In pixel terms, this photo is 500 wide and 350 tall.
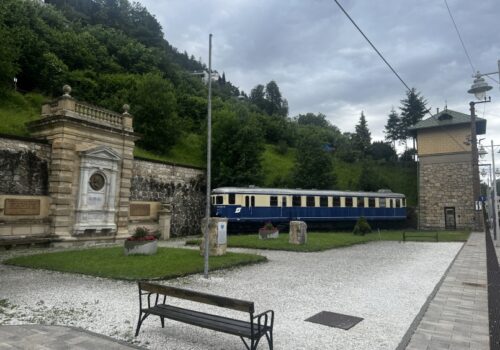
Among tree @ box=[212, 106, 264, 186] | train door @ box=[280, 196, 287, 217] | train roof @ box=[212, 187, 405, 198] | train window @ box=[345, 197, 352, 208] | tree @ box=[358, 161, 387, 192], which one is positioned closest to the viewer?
train roof @ box=[212, 187, 405, 198]

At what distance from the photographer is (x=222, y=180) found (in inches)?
1147

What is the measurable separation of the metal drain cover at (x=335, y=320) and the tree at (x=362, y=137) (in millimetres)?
50697

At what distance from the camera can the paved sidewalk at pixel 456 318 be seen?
17.2 feet

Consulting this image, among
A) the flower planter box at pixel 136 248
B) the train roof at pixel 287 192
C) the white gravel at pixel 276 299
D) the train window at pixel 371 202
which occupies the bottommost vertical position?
the white gravel at pixel 276 299

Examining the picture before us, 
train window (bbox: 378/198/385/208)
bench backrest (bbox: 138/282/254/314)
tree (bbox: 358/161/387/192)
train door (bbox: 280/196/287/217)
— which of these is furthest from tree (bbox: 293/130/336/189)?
bench backrest (bbox: 138/282/254/314)

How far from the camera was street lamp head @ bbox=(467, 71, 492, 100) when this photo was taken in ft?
39.1

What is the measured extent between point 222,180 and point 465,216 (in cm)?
2504

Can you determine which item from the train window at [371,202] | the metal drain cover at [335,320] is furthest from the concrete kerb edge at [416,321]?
the train window at [371,202]

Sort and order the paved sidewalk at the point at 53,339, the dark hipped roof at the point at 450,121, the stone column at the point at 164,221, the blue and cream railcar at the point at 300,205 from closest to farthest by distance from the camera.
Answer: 1. the paved sidewalk at the point at 53,339
2. the stone column at the point at 164,221
3. the blue and cream railcar at the point at 300,205
4. the dark hipped roof at the point at 450,121

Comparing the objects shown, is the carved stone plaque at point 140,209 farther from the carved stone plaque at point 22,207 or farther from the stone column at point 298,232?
the stone column at point 298,232

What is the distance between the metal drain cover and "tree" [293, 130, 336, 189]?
2976 centimetres

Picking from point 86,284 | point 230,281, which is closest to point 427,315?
point 230,281

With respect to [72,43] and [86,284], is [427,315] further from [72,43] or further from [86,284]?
[72,43]

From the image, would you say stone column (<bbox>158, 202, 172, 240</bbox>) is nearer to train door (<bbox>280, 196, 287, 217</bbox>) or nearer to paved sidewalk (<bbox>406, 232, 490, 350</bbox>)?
train door (<bbox>280, 196, 287, 217</bbox>)
